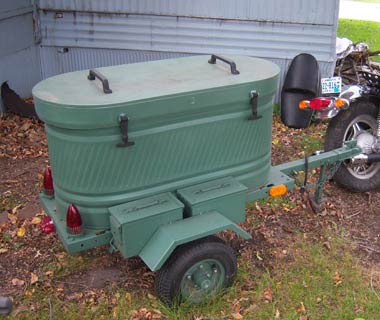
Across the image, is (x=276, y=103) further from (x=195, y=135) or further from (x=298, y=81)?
(x=195, y=135)

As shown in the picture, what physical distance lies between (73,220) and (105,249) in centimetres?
98

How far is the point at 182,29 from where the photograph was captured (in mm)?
7113

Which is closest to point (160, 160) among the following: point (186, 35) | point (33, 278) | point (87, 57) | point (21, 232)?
point (33, 278)

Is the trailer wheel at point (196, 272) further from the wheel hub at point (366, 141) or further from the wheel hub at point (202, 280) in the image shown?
the wheel hub at point (366, 141)

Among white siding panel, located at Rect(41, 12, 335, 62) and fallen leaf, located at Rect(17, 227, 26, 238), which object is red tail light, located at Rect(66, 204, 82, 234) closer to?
fallen leaf, located at Rect(17, 227, 26, 238)

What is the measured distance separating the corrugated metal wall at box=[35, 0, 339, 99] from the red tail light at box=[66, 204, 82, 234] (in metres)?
4.34

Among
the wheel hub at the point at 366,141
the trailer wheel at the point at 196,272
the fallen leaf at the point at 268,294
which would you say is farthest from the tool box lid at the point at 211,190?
the wheel hub at the point at 366,141

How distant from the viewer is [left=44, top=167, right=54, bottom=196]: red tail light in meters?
3.84

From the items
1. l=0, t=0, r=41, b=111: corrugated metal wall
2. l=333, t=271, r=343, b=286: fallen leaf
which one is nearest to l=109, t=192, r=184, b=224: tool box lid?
l=333, t=271, r=343, b=286: fallen leaf

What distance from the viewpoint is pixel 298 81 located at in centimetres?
686

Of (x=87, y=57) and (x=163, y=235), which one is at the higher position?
(x=87, y=57)

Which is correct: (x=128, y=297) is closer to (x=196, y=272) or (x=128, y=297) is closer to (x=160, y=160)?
(x=196, y=272)

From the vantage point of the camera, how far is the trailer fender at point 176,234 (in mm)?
3199

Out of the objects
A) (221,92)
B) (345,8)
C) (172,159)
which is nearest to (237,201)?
(172,159)
